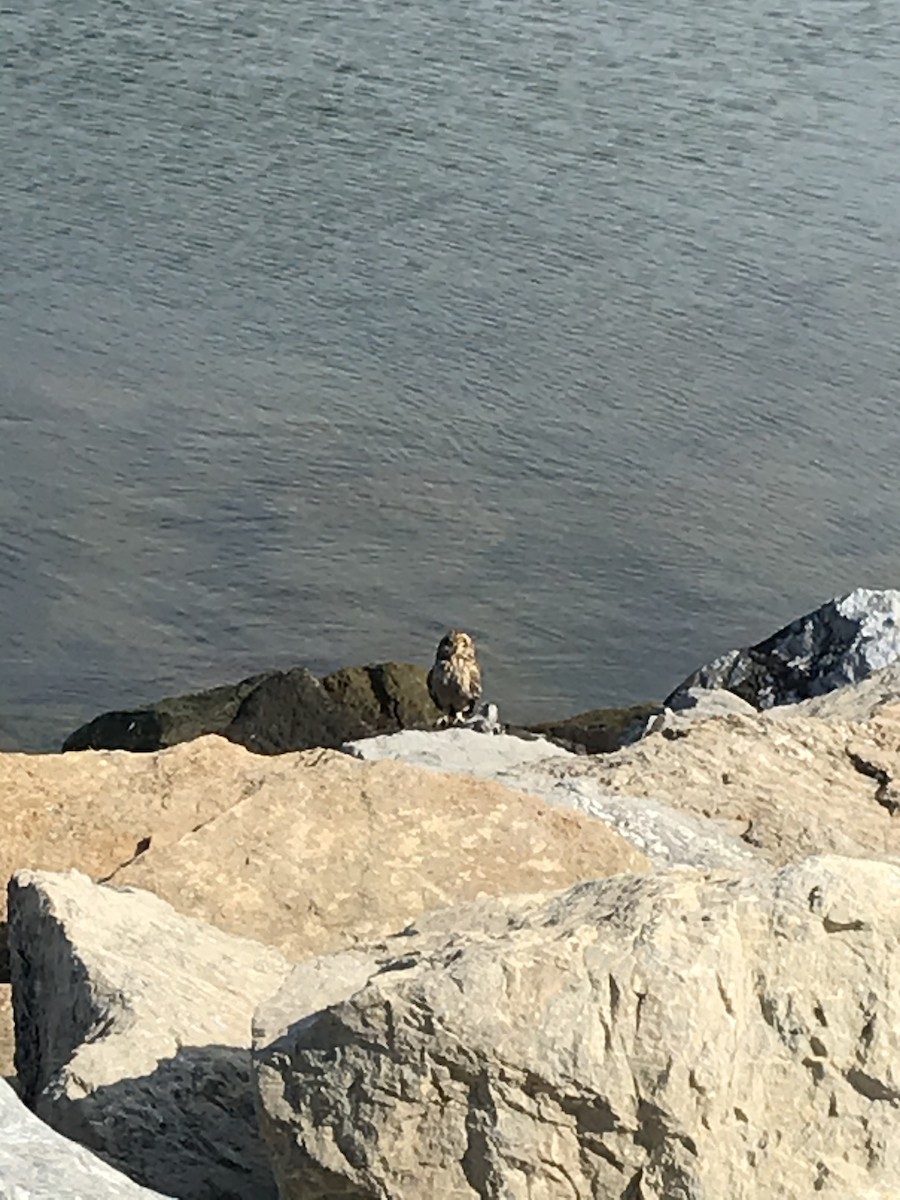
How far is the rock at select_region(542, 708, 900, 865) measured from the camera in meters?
5.91

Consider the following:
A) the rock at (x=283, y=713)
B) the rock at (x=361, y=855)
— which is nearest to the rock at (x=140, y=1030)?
the rock at (x=361, y=855)

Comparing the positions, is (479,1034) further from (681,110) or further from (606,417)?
(681,110)

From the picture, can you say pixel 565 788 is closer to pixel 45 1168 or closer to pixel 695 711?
pixel 695 711

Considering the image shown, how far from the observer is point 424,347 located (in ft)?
57.3

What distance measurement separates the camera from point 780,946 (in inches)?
121

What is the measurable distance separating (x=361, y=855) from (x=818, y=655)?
6.15 meters

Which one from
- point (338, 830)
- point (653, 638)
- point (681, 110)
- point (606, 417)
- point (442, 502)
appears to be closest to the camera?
point (338, 830)

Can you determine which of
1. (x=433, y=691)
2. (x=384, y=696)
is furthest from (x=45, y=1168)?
(x=433, y=691)

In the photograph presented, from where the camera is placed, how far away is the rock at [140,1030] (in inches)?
139

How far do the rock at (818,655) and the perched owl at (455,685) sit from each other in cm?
170

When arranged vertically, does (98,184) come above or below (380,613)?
above

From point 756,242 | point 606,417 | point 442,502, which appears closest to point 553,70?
point 756,242

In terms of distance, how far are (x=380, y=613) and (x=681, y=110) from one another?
11191 mm

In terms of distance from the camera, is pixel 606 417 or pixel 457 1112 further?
pixel 606 417
